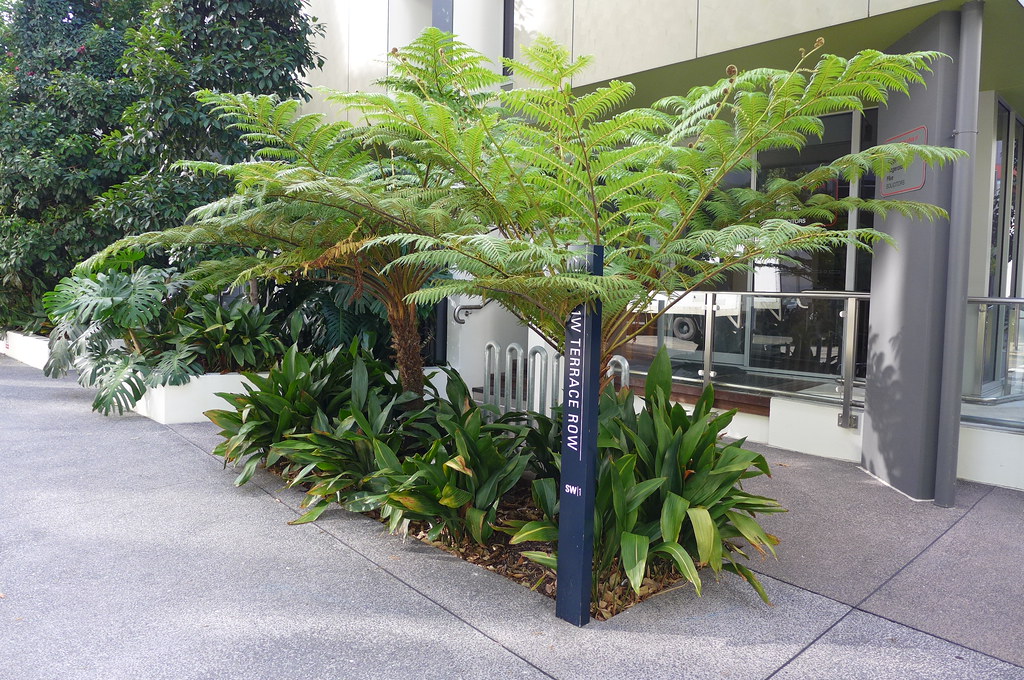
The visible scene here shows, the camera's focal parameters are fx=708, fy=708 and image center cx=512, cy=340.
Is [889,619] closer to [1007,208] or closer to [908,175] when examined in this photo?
[908,175]

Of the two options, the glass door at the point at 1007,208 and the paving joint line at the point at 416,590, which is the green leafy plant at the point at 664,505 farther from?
the glass door at the point at 1007,208

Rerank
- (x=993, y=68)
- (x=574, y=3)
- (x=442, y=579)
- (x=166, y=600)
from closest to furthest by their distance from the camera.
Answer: (x=166, y=600) → (x=442, y=579) → (x=993, y=68) → (x=574, y=3)

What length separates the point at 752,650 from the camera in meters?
2.51

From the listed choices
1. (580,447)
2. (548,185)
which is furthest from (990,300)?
(580,447)

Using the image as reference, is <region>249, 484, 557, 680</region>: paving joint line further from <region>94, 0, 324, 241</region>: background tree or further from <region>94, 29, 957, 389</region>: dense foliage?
<region>94, 0, 324, 241</region>: background tree

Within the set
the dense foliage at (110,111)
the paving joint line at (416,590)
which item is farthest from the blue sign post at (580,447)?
the dense foliage at (110,111)

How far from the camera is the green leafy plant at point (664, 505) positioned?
2811 millimetres

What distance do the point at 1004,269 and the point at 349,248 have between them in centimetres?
681

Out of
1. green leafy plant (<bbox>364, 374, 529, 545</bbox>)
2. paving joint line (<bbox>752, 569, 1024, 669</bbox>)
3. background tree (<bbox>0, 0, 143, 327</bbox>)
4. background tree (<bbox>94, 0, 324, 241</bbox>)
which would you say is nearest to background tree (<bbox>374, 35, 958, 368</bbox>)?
green leafy plant (<bbox>364, 374, 529, 545</bbox>)

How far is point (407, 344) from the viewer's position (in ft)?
15.7

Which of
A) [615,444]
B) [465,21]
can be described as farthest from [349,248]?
[465,21]

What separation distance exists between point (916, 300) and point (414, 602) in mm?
3613

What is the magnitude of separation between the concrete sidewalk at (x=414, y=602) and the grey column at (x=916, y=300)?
0.40 meters

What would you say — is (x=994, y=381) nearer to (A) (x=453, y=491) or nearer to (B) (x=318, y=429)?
(A) (x=453, y=491)
